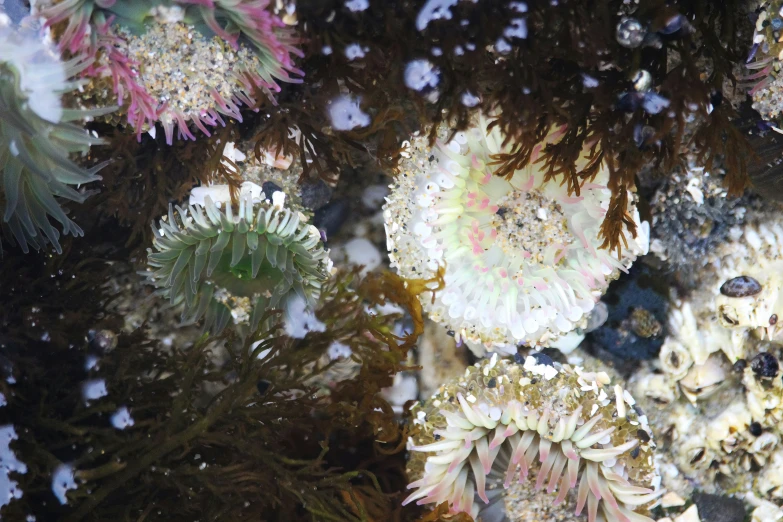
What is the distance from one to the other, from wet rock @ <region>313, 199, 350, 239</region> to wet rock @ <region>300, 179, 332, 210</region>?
0.04m

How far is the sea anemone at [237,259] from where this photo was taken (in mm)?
1854

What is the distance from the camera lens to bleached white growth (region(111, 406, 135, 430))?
1.81m

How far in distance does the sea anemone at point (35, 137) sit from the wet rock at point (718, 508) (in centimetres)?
223

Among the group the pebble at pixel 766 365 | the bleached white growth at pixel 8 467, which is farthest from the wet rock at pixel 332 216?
the pebble at pixel 766 365

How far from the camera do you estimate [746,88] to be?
1.75 m

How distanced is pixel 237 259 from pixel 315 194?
40 cm

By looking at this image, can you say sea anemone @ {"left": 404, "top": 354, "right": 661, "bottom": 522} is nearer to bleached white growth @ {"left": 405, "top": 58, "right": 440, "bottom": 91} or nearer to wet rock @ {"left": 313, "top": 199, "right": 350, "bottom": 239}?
wet rock @ {"left": 313, "top": 199, "right": 350, "bottom": 239}

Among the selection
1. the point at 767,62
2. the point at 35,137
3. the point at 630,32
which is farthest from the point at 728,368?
the point at 35,137

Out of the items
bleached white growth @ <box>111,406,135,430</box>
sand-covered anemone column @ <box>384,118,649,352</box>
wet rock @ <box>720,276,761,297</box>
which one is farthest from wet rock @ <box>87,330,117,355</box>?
wet rock @ <box>720,276,761,297</box>

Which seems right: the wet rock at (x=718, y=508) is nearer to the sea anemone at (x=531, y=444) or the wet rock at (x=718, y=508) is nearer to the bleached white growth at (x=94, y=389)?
the sea anemone at (x=531, y=444)

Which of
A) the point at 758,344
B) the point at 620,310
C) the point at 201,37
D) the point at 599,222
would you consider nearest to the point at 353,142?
the point at 201,37

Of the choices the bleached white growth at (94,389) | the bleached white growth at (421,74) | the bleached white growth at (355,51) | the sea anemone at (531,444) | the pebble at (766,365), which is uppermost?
the bleached white growth at (355,51)

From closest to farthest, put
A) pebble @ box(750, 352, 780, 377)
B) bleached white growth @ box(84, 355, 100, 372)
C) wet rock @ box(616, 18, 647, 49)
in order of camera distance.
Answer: wet rock @ box(616, 18, 647, 49) → bleached white growth @ box(84, 355, 100, 372) → pebble @ box(750, 352, 780, 377)

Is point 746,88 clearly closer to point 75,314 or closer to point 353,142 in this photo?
point 353,142
